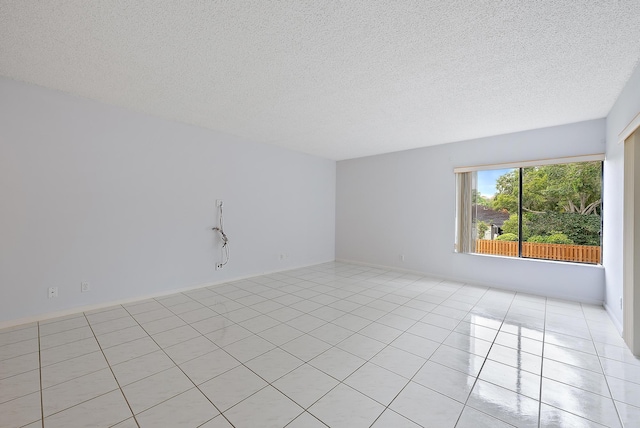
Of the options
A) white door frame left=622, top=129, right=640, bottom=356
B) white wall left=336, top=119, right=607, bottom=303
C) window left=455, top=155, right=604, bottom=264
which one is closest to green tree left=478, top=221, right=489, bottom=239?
window left=455, top=155, right=604, bottom=264

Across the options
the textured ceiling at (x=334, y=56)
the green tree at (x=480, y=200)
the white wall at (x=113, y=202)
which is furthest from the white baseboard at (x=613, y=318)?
the white wall at (x=113, y=202)

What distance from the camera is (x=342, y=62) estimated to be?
2395mm

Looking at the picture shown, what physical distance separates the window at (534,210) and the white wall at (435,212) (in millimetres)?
187

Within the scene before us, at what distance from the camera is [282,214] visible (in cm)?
564

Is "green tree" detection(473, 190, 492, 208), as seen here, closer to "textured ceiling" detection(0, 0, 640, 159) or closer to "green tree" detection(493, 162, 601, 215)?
"green tree" detection(493, 162, 601, 215)

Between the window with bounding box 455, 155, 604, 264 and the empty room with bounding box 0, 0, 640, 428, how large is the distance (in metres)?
0.03

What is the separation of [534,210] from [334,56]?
4270 mm

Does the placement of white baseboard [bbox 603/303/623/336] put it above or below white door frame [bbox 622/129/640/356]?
below

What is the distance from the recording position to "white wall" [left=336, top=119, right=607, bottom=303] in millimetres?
3900

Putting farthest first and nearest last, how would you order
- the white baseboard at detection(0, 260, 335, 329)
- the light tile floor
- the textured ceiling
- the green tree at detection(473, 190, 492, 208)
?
the green tree at detection(473, 190, 492, 208), the white baseboard at detection(0, 260, 335, 329), the textured ceiling, the light tile floor

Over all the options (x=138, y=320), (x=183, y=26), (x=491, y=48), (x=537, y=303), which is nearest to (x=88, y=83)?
(x=183, y=26)

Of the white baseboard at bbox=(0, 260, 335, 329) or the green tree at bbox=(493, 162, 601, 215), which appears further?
the green tree at bbox=(493, 162, 601, 215)

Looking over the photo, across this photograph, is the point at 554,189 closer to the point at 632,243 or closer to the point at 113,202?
the point at 632,243

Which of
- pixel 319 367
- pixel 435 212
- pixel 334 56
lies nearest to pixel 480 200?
pixel 435 212
